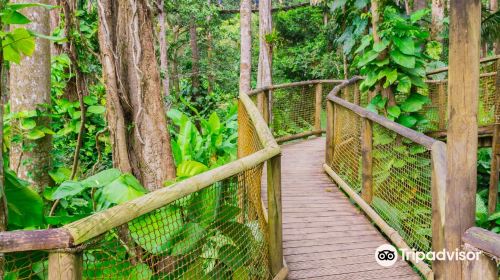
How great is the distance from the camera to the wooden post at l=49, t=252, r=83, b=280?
4.47 ft

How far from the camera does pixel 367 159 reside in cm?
447

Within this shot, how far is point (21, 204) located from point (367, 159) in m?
3.33

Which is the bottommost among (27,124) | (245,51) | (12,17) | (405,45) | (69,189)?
(69,189)

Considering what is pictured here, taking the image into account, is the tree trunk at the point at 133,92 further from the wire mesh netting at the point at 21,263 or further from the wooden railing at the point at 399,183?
the wooden railing at the point at 399,183

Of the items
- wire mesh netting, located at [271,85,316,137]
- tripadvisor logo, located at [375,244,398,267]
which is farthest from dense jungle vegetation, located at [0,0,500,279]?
tripadvisor logo, located at [375,244,398,267]

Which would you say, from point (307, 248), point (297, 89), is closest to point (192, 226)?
point (307, 248)

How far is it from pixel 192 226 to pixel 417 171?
2.13 metres

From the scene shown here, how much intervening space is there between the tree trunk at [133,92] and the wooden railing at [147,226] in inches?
27.6

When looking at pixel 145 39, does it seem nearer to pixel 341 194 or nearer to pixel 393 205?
pixel 393 205

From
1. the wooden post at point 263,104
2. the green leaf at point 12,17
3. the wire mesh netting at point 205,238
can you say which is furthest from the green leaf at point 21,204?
the wooden post at point 263,104

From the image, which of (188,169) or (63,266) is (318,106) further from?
(63,266)

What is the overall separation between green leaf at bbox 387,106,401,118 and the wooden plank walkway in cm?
117

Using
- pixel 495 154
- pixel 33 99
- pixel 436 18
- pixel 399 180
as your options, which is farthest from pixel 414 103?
pixel 436 18

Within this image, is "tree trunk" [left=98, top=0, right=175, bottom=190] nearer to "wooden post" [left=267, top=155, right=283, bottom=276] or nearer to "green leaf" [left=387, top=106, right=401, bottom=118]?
"wooden post" [left=267, top=155, right=283, bottom=276]
